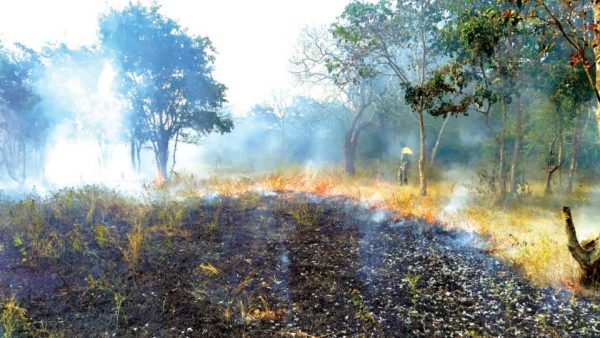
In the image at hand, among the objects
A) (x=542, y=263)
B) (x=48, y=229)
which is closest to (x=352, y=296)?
(x=542, y=263)

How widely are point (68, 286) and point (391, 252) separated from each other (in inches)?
239

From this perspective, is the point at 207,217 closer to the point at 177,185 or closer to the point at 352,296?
the point at 352,296

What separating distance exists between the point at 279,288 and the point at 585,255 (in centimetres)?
491

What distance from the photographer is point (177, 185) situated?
52.1 feet

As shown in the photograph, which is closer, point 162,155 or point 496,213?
point 496,213

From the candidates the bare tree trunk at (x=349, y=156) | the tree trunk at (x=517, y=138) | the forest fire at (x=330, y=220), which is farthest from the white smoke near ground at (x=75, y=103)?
the tree trunk at (x=517, y=138)

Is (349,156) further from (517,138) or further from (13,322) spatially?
(13,322)

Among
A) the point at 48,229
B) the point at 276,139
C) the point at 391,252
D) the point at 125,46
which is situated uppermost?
the point at 125,46

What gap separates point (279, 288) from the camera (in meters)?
5.59

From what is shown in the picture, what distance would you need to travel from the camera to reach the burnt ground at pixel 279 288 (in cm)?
448

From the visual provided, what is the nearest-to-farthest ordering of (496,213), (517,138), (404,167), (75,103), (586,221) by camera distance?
(586,221) < (496,213) < (517,138) < (404,167) < (75,103)

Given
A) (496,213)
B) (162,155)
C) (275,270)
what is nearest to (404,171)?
(496,213)

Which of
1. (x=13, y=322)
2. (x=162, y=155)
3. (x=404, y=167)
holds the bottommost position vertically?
(x=13, y=322)

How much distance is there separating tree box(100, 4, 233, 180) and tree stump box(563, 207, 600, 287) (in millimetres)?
16082
